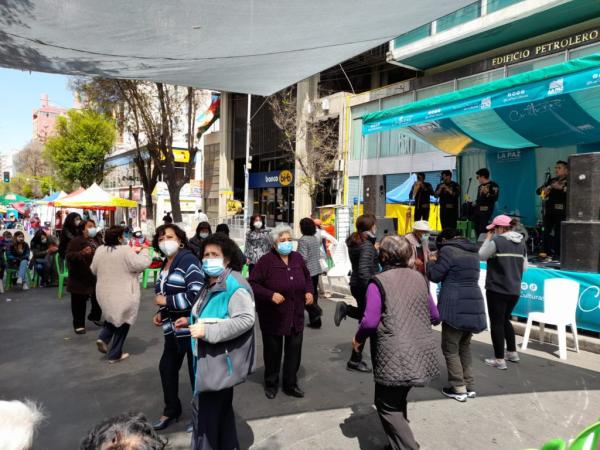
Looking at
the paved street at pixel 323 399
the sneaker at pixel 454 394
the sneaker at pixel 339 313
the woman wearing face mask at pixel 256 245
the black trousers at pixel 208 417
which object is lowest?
the paved street at pixel 323 399

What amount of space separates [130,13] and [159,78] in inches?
58.1

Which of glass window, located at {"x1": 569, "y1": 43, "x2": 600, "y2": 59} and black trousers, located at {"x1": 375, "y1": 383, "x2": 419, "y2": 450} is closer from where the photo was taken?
black trousers, located at {"x1": 375, "y1": 383, "x2": 419, "y2": 450}

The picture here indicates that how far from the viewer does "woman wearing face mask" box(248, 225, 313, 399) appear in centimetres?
428

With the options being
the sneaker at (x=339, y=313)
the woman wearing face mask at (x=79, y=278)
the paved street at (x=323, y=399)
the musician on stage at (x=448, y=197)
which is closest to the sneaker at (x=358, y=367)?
the paved street at (x=323, y=399)

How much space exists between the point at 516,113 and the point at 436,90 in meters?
8.19

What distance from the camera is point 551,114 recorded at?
361 inches

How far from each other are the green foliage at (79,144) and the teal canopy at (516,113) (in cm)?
2806

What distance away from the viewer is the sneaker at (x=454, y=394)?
13.9 ft

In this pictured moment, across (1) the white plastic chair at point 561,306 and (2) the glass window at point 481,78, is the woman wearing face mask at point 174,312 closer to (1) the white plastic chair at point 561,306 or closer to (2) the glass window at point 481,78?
(1) the white plastic chair at point 561,306

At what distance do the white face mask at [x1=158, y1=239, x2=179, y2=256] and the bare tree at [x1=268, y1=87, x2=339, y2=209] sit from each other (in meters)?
18.2

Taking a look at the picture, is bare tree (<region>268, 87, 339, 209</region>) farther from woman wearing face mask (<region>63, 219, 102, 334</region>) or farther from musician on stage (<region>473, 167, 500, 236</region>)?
woman wearing face mask (<region>63, 219, 102, 334</region>)

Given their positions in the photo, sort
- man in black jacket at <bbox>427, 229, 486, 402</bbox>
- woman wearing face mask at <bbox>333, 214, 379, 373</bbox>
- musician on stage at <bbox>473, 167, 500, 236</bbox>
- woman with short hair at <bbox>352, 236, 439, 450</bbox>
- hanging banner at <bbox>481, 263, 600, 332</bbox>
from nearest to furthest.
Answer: woman with short hair at <bbox>352, 236, 439, 450</bbox>
man in black jacket at <bbox>427, 229, 486, 402</bbox>
woman wearing face mask at <bbox>333, 214, 379, 373</bbox>
hanging banner at <bbox>481, 263, 600, 332</bbox>
musician on stage at <bbox>473, 167, 500, 236</bbox>

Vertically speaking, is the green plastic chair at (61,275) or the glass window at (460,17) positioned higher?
the glass window at (460,17)

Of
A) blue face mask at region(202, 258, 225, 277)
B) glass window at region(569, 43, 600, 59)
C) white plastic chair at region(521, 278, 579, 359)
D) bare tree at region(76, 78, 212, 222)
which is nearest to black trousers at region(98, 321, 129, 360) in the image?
blue face mask at region(202, 258, 225, 277)
